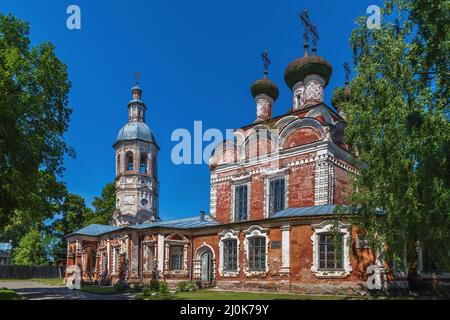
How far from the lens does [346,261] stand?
59.9ft

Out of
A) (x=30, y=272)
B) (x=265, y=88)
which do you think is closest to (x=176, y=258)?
(x=265, y=88)

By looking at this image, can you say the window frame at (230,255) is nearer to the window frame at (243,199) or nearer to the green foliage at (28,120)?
the window frame at (243,199)

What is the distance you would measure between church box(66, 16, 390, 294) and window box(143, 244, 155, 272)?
2.3 inches

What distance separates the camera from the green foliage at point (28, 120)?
55.1 ft

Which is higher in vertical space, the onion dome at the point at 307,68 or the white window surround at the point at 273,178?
the onion dome at the point at 307,68

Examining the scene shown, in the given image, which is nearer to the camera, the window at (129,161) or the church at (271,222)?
the church at (271,222)

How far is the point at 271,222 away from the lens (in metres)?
20.6

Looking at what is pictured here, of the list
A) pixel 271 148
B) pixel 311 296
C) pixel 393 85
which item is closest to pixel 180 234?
pixel 271 148

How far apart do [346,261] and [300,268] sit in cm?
211

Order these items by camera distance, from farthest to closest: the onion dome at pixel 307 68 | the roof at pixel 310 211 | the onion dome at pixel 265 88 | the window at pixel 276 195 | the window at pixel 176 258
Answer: the onion dome at pixel 265 88, the onion dome at pixel 307 68, the window at pixel 176 258, the window at pixel 276 195, the roof at pixel 310 211

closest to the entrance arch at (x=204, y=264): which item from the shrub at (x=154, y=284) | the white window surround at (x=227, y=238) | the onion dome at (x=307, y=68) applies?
the white window surround at (x=227, y=238)

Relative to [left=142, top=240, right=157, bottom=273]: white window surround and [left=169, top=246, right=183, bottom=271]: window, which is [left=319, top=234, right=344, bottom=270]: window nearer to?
[left=169, top=246, right=183, bottom=271]: window

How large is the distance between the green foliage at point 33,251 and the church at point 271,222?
752 inches
